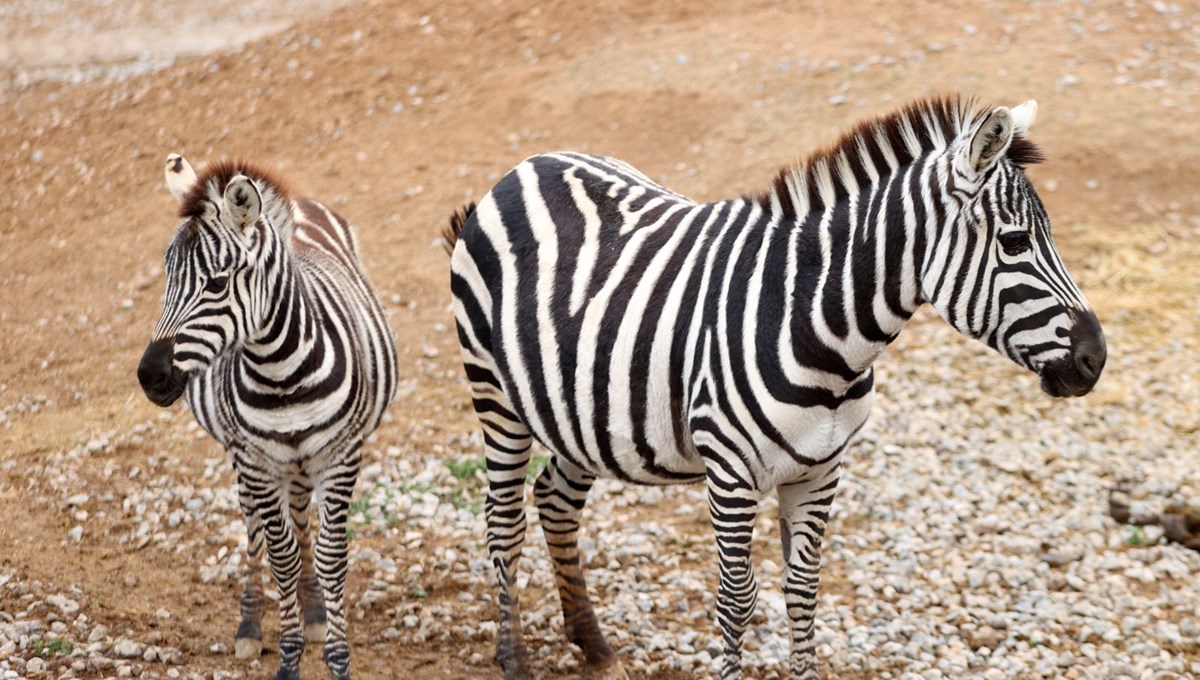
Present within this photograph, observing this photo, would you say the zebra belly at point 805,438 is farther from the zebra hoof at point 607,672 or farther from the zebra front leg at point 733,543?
the zebra hoof at point 607,672

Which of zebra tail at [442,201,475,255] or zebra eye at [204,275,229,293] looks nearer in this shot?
zebra eye at [204,275,229,293]

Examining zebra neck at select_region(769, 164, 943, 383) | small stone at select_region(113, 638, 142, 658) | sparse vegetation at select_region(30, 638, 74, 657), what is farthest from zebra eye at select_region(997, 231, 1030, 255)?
sparse vegetation at select_region(30, 638, 74, 657)

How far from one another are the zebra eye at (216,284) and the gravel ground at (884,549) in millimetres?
1977

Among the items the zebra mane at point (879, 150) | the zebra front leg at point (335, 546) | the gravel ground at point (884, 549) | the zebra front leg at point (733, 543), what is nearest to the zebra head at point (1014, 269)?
the zebra mane at point (879, 150)

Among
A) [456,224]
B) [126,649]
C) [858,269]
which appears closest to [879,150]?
[858,269]

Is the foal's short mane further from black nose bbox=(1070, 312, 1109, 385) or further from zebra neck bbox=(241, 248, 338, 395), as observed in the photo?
black nose bbox=(1070, 312, 1109, 385)

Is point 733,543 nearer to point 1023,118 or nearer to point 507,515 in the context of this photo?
point 507,515

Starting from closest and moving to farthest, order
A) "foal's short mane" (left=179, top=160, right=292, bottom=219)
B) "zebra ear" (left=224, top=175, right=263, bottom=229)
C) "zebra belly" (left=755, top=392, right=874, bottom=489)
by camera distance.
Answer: "zebra belly" (left=755, top=392, right=874, bottom=489) → "zebra ear" (left=224, top=175, right=263, bottom=229) → "foal's short mane" (left=179, top=160, right=292, bottom=219)

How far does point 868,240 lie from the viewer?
4.41 meters

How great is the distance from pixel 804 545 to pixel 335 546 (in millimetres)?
2168

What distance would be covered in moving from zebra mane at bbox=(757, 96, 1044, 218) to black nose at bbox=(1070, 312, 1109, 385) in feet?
2.07

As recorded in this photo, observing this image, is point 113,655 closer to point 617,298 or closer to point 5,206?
point 617,298

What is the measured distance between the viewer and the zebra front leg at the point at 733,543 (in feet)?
15.3

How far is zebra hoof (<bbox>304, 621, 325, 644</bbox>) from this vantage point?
6.23 metres
